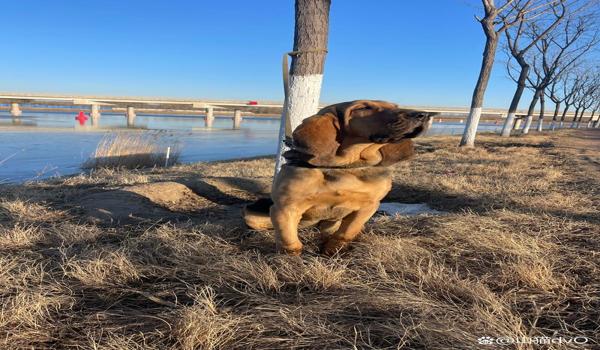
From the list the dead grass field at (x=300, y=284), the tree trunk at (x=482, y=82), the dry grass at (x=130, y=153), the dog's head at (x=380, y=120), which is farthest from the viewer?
the tree trunk at (x=482, y=82)

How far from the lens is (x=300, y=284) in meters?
2.20

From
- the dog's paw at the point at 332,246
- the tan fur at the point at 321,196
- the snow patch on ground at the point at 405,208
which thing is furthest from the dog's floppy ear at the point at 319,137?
the snow patch on ground at the point at 405,208

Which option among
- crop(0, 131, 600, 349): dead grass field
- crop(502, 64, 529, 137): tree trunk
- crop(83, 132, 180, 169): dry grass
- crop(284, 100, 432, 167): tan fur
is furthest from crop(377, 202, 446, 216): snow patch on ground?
crop(502, 64, 529, 137): tree trunk

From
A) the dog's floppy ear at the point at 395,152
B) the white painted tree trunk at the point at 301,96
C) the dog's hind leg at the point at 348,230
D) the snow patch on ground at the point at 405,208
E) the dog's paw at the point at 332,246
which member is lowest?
the snow patch on ground at the point at 405,208

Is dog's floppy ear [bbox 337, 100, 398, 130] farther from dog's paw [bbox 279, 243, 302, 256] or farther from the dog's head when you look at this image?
dog's paw [bbox 279, 243, 302, 256]

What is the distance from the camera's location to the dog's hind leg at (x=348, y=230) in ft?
9.06

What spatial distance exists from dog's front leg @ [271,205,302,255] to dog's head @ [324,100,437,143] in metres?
0.66

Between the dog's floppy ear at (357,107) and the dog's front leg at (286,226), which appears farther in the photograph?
the dog's front leg at (286,226)

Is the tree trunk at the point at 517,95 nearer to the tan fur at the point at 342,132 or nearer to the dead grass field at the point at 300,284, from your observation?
the dead grass field at the point at 300,284

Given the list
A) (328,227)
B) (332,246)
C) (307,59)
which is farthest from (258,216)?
(307,59)

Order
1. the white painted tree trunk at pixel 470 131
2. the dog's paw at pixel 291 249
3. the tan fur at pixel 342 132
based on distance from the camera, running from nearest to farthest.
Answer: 1. the tan fur at pixel 342 132
2. the dog's paw at pixel 291 249
3. the white painted tree trunk at pixel 470 131

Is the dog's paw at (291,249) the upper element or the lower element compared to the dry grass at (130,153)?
upper

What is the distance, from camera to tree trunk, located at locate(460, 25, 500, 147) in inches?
530

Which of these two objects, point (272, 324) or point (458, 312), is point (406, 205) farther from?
point (272, 324)
